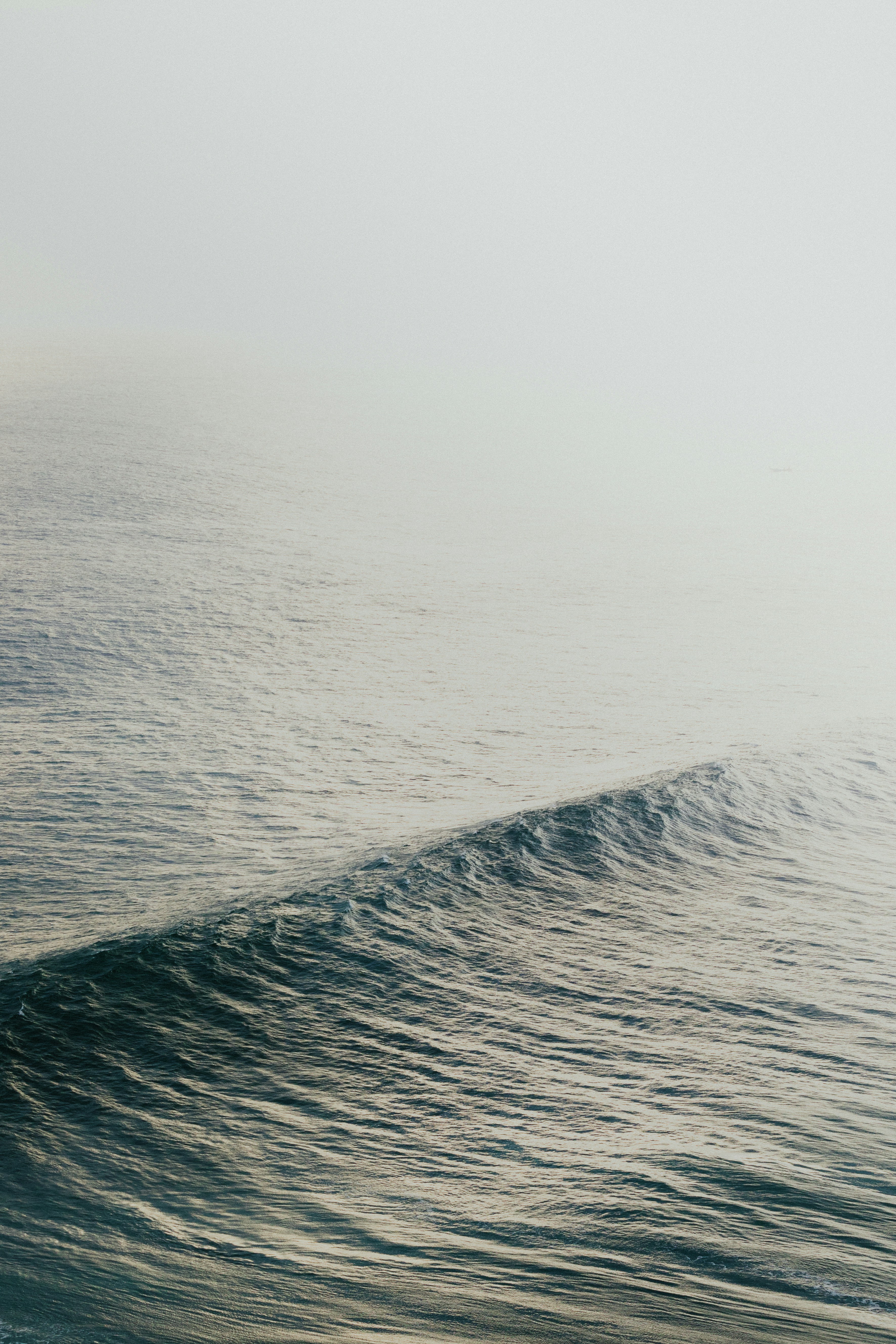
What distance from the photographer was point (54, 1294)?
32.2 ft

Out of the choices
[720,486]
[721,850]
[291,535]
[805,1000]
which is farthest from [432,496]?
[805,1000]

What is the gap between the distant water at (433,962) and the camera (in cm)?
1048

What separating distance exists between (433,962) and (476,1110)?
3519 mm

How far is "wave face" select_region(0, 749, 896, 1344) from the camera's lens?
1008 cm

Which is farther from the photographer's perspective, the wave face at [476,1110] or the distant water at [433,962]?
the distant water at [433,962]

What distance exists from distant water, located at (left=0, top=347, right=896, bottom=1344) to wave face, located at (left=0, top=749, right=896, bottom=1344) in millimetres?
47

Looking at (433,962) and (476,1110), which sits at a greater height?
(433,962)

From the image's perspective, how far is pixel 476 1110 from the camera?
13.3 m

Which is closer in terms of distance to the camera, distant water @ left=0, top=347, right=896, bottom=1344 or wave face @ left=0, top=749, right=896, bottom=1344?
wave face @ left=0, top=749, right=896, bottom=1344

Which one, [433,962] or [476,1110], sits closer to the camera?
[476,1110]

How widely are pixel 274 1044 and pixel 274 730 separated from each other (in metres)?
16.0

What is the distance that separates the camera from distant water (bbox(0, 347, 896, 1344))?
1048 centimetres

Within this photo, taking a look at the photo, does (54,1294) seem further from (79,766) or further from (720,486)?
(720,486)

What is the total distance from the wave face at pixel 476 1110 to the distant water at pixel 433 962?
0.05m
